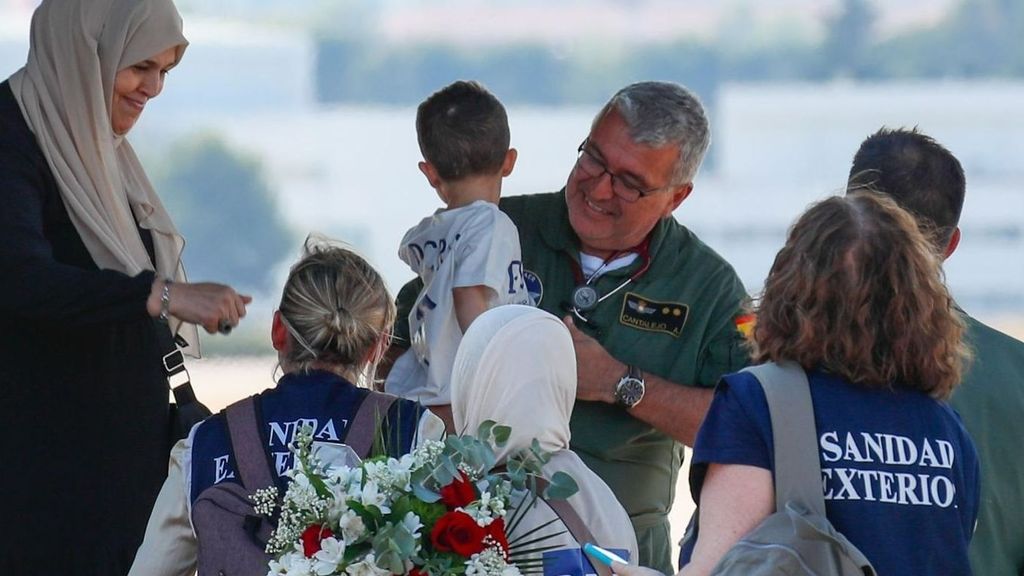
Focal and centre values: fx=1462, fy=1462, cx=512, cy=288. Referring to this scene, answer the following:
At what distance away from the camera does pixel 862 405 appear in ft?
7.18

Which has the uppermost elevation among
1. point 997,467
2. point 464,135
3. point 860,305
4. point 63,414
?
point 464,135

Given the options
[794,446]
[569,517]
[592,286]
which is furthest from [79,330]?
[794,446]

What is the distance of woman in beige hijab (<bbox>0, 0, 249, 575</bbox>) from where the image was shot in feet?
10.9

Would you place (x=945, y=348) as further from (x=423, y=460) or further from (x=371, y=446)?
(x=371, y=446)

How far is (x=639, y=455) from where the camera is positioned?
369 cm

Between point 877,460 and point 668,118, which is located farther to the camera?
point 668,118

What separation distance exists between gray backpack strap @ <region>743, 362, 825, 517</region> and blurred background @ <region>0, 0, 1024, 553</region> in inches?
227

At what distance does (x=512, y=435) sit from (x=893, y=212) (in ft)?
2.37

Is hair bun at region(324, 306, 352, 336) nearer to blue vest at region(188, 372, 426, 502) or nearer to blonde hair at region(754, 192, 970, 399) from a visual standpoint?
blue vest at region(188, 372, 426, 502)

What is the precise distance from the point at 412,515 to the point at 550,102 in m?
9.26

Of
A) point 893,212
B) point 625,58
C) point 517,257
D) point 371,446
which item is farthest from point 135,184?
point 625,58

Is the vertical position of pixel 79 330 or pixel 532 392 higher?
pixel 532 392

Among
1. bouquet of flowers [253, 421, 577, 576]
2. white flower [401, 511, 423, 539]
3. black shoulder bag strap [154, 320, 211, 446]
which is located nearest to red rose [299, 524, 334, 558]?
bouquet of flowers [253, 421, 577, 576]

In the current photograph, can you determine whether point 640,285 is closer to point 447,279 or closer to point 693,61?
point 447,279
